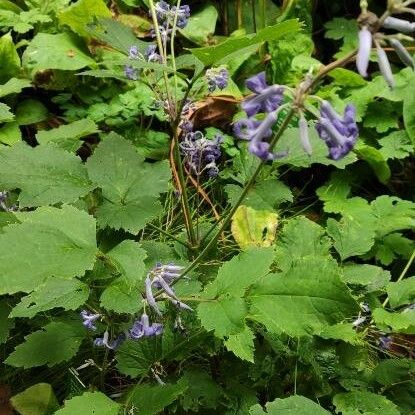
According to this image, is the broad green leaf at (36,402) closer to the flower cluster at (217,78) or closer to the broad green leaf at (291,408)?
the broad green leaf at (291,408)

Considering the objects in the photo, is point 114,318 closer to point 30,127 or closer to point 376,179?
point 30,127

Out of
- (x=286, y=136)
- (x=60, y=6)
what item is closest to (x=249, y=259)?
(x=286, y=136)

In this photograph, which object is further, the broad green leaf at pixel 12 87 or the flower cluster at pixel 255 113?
the broad green leaf at pixel 12 87

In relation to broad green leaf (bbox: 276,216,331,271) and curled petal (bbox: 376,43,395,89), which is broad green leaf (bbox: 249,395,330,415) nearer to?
broad green leaf (bbox: 276,216,331,271)

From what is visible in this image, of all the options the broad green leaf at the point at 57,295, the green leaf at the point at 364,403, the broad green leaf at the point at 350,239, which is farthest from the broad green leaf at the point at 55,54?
the green leaf at the point at 364,403

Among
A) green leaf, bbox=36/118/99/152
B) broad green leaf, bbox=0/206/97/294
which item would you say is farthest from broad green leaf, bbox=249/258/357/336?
green leaf, bbox=36/118/99/152

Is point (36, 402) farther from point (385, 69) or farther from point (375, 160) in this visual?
point (375, 160)
